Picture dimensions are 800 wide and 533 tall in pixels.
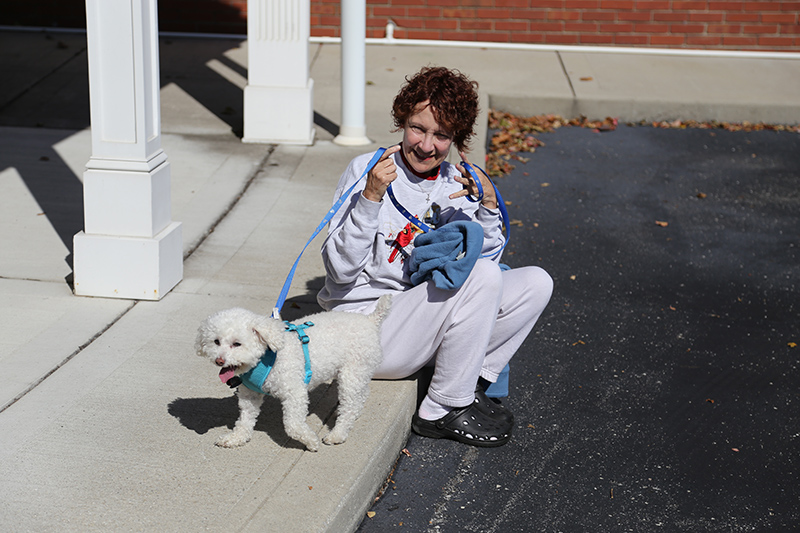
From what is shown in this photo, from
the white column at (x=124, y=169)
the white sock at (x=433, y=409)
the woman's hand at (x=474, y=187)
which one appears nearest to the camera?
the woman's hand at (x=474, y=187)

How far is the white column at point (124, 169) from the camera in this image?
4246 millimetres

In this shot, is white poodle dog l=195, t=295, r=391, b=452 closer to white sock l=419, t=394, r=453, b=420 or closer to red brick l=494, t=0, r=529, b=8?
white sock l=419, t=394, r=453, b=420

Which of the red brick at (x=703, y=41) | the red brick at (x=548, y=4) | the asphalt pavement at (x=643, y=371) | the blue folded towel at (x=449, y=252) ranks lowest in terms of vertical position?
the asphalt pavement at (x=643, y=371)

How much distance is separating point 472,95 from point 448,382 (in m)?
1.24

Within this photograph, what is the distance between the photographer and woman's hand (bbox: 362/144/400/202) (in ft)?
10.9

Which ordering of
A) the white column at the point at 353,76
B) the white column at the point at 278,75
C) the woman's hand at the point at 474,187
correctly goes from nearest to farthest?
the woman's hand at the point at 474,187 → the white column at the point at 353,76 → the white column at the point at 278,75

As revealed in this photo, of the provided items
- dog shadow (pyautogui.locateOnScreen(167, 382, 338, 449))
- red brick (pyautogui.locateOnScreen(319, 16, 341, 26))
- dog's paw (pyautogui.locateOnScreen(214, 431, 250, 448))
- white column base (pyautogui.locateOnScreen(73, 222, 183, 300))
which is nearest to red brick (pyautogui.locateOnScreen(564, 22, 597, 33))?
red brick (pyautogui.locateOnScreen(319, 16, 341, 26))

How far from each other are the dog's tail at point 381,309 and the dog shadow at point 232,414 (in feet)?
1.62

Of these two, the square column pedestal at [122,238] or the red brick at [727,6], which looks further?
the red brick at [727,6]

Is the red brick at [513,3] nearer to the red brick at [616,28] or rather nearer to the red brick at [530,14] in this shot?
the red brick at [530,14]

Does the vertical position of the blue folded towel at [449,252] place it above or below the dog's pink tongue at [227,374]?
above

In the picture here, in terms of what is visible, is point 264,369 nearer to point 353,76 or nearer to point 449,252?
point 449,252

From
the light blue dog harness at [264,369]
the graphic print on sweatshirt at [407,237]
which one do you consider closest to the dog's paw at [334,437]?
the light blue dog harness at [264,369]

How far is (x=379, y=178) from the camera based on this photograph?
3.32 meters
